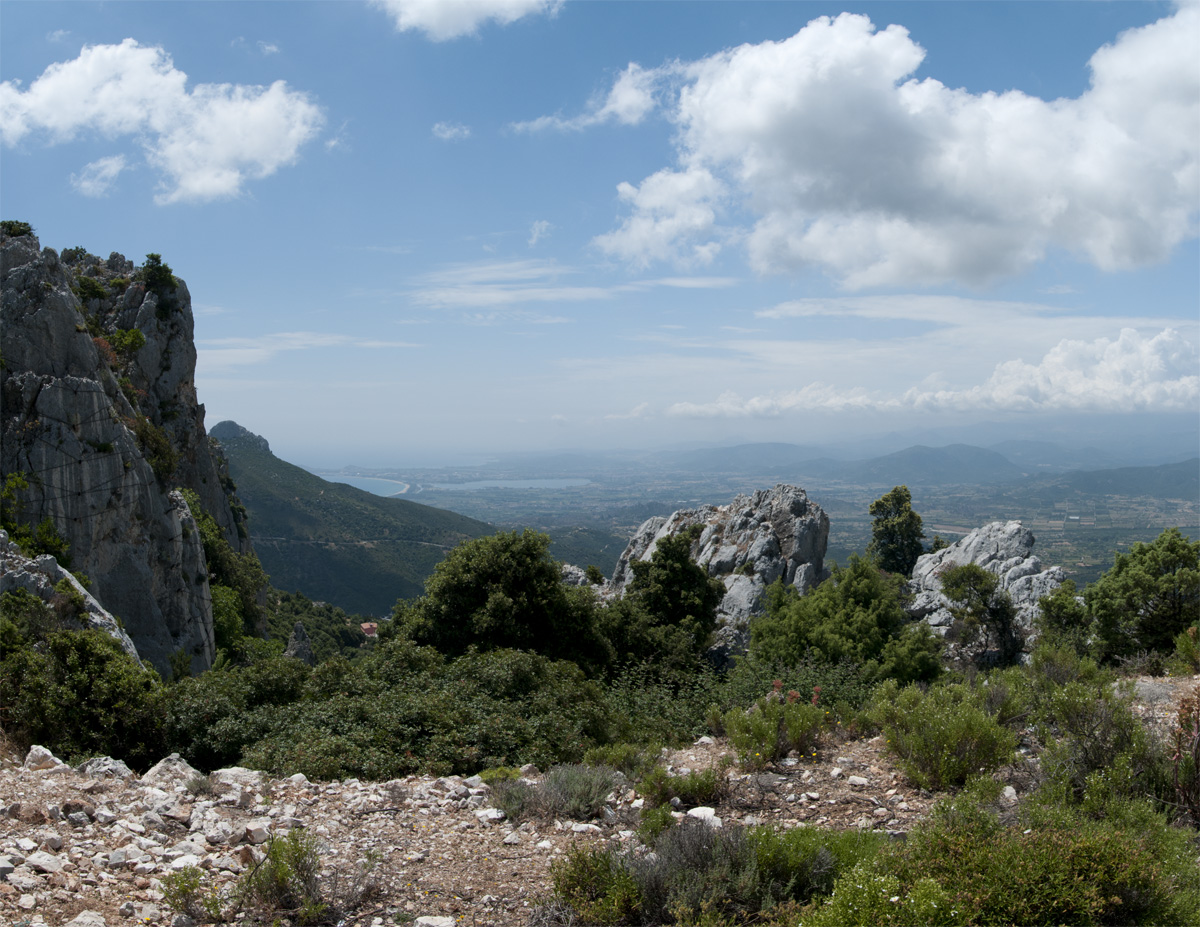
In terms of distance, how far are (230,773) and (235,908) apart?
329 centimetres

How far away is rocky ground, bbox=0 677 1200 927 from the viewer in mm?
4832

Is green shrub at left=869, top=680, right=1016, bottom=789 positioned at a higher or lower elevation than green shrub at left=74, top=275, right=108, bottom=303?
lower

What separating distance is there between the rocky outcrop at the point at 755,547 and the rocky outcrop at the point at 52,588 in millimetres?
22220

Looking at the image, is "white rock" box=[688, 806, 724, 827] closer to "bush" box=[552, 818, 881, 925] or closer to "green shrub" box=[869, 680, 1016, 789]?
"bush" box=[552, 818, 881, 925]

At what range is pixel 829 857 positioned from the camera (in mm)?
4762

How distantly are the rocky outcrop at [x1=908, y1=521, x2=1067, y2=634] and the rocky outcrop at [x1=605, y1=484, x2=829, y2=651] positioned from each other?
5.84m

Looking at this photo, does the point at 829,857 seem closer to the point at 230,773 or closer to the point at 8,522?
the point at 230,773

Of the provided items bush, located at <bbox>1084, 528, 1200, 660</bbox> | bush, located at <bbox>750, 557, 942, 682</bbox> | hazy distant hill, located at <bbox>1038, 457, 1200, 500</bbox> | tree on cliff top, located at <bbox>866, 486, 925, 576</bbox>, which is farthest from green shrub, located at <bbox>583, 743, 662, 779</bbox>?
hazy distant hill, located at <bbox>1038, 457, 1200, 500</bbox>

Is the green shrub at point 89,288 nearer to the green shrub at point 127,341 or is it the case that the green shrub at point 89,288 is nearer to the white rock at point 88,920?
the green shrub at point 127,341

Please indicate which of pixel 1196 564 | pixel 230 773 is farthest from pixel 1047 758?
pixel 1196 564

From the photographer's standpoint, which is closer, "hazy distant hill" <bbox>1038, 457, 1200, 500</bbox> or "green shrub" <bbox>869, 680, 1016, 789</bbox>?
"green shrub" <bbox>869, 680, 1016, 789</bbox>

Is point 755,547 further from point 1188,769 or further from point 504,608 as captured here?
point 1188,769

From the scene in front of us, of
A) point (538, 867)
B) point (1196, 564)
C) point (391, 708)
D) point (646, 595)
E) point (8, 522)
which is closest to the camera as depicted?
point (538, 867)

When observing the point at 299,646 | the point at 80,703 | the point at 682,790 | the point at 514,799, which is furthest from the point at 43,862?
the point at 299,646
